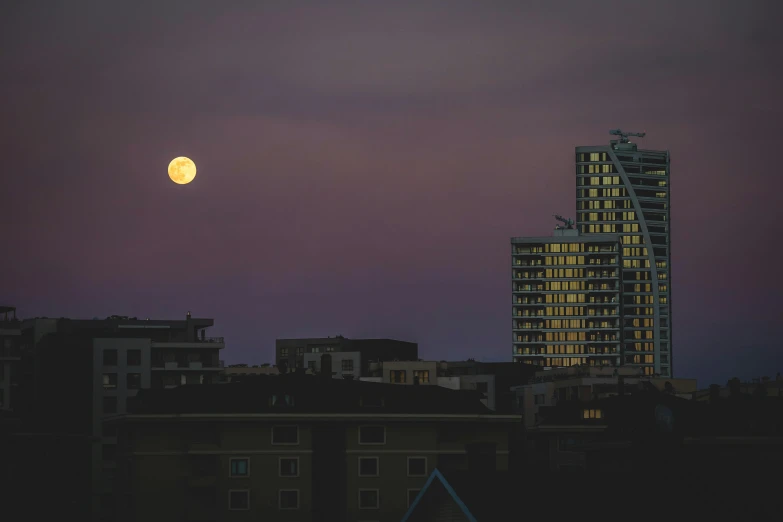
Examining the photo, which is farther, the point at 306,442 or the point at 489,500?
the point at 306,442

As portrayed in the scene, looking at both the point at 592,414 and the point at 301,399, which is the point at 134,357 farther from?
the point at 301,399

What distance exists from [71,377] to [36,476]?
23.7m

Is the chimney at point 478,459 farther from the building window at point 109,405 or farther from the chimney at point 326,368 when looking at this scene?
the building window at point 109,405

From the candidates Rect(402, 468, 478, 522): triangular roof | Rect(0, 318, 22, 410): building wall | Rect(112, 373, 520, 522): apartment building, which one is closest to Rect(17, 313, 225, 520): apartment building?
Rect(0, 318, 22, 410): building wall

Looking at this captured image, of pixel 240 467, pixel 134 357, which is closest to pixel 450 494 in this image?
pixel 240 467

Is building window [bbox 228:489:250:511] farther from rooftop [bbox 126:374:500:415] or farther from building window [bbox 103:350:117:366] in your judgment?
building window [bbox 103:350:117:366]

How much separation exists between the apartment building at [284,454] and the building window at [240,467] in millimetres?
71

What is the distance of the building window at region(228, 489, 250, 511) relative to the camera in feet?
314

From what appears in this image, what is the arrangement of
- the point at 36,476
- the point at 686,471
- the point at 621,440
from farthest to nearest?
the point at 36,476, the point at 621,440, the point at 686,471

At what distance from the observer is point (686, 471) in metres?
41.4

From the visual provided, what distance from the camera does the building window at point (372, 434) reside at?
9819 centimetres

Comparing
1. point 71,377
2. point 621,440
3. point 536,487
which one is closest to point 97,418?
point 71,377

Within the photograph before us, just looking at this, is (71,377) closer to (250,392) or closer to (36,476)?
(36,476)

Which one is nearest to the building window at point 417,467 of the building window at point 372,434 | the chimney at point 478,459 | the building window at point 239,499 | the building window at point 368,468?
the building window at point 368,468
